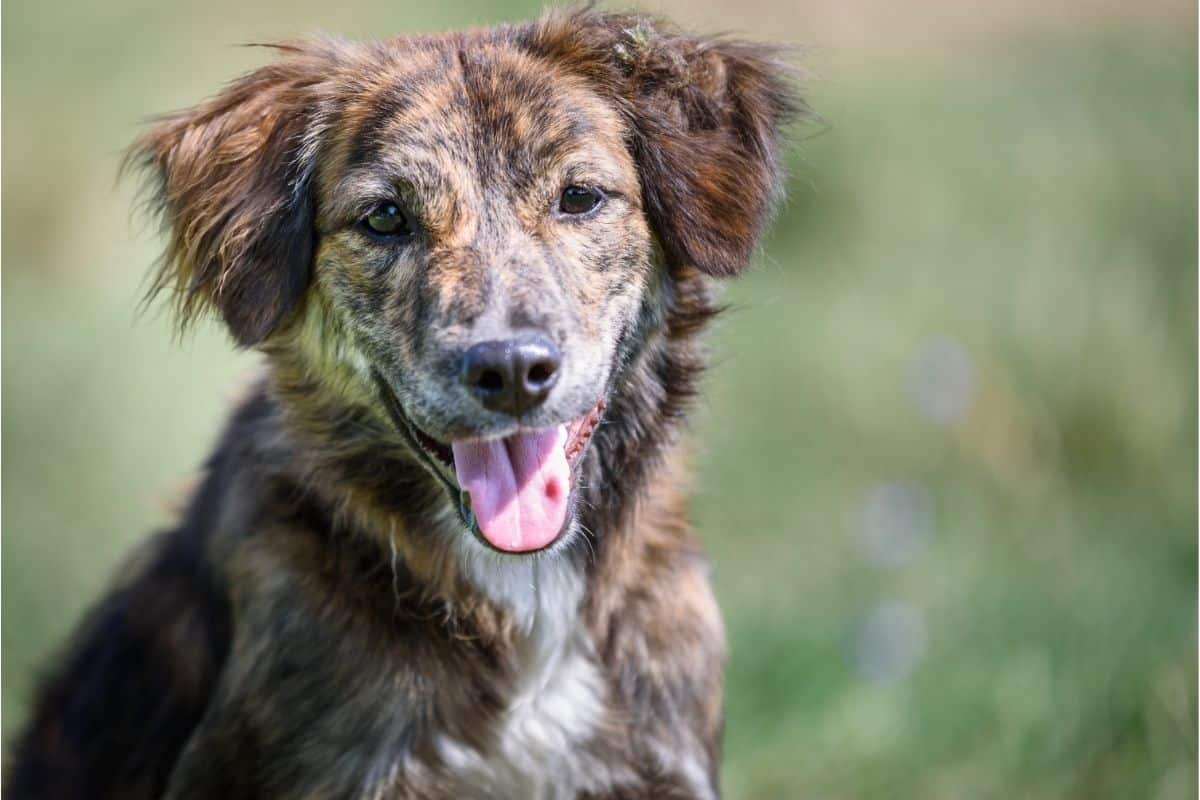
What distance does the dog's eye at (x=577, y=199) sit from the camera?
358 cm

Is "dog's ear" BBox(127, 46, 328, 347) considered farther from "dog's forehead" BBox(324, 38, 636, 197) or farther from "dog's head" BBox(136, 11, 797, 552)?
"dog's forehead" BBox(324, 38, 636, 197)

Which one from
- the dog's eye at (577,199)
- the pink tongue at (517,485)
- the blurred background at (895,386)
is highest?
the dog's eye at (577,199)

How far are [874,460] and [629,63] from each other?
3.65m

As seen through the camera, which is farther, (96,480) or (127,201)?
(127,201)

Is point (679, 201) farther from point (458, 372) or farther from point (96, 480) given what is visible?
point (96, 480)

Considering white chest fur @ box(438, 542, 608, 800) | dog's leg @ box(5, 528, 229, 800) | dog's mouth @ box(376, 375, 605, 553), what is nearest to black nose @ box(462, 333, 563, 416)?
dog's mouth @ box(376, 375, 605, 553)

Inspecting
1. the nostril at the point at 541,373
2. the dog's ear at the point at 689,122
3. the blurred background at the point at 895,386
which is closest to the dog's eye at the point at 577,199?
the dog's ear at the point at 689,122

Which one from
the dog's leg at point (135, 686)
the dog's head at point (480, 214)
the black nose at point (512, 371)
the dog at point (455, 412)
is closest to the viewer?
the black nose at point (512, 371)

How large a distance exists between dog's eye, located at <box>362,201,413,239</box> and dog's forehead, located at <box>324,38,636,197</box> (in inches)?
3.4

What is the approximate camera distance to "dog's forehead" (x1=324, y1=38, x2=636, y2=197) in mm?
3547

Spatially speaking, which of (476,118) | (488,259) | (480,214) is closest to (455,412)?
(488,259)

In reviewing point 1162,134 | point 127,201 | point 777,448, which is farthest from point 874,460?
point 127,201

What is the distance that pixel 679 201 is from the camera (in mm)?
3676

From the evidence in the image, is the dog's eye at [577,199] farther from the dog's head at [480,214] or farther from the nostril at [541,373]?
the nostril at [541,373]
